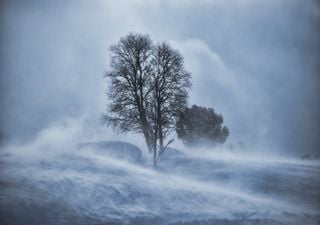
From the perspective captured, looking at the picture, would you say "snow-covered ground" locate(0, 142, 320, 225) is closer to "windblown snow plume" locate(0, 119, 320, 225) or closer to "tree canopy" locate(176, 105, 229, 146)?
"windblown snow plume" locate(0, 119, 320, 225)

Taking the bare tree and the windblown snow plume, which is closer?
the windblown snow plume

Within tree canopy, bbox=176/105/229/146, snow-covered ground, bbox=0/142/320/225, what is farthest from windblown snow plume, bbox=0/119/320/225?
tree canopy, bbox=176/105/229/146

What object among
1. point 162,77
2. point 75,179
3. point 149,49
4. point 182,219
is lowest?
point 182,219

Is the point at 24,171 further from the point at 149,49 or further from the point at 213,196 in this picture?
the point at 149,49

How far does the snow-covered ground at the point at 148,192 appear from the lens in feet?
40.4

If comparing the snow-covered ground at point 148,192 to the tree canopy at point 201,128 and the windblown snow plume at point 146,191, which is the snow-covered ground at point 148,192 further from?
the tree canopy at point 201,128

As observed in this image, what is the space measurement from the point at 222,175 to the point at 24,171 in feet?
38.3

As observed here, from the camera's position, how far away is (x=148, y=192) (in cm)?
1509

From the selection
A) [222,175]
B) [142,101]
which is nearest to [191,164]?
[222,175]

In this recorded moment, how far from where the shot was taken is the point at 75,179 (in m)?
15.4

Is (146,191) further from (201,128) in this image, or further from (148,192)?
(201,128)

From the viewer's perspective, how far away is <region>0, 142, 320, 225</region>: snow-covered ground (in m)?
12.3

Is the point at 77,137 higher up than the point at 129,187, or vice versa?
the point at 77,137

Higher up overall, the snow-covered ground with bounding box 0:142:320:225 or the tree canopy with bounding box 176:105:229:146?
the tree canopy with bounding box 176:105:229:146
